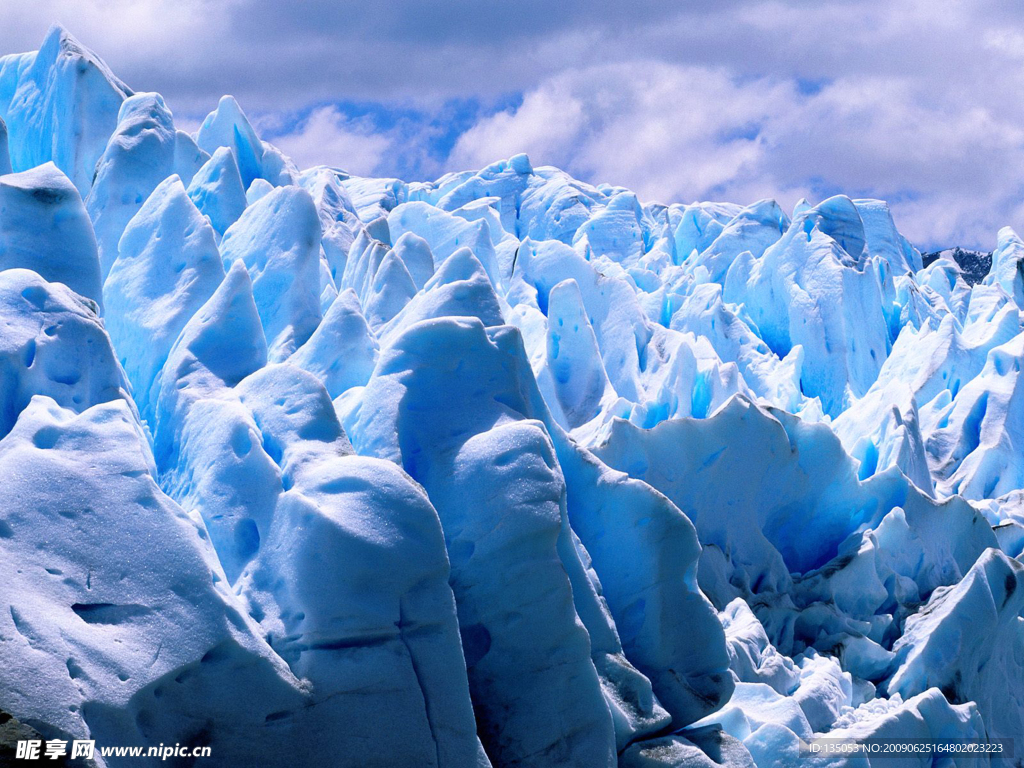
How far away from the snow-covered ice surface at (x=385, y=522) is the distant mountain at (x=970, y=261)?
1008 inches

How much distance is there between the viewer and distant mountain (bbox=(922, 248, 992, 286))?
3694cm

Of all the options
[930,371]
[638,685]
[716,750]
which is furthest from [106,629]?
[930,371]

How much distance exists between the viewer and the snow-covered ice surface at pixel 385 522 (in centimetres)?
467

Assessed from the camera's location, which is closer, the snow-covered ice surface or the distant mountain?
the snow-covered ice surface

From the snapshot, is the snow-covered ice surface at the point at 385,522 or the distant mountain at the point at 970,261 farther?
the distant mountain at the point at 970,261

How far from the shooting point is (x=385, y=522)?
5.20m

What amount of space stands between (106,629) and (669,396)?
9.56 metres

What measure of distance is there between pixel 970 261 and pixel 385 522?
37774 millimetres

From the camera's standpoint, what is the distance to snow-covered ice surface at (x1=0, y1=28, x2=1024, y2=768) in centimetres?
467

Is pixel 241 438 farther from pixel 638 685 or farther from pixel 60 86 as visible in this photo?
pixel 60 86

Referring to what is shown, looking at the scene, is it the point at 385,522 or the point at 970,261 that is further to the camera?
the point at 970,261

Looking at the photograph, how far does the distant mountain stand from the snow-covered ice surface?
25606mm

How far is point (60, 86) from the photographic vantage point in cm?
1101

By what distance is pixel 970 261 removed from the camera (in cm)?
3869
